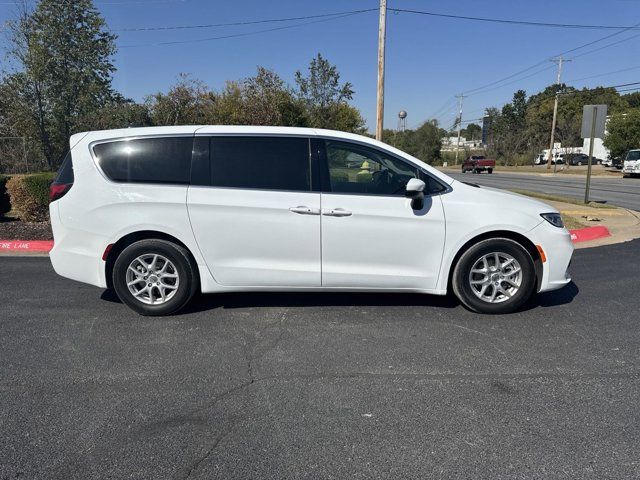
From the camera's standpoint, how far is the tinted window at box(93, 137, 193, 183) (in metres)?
4.45

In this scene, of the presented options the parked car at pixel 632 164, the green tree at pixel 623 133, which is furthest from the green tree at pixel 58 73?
the green tree at pixel 623 133

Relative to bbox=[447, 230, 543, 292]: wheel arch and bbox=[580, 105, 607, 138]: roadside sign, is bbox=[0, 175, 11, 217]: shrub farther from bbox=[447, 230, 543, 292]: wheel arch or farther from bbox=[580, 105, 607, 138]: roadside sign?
bbox=[580, 105, 607, 138]: roadside sign

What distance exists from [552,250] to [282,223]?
2.61 m

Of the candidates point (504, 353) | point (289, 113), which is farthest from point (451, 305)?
point (289, 113)

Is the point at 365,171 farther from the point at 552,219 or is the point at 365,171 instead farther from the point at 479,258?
the point at 552,219

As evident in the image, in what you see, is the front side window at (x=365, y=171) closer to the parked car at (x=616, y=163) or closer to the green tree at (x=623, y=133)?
the green tree at (x=623, y=133)

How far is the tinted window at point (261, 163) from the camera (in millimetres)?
4398

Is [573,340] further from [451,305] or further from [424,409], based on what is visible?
[424,409]

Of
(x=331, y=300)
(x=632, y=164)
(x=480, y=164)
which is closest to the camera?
(x=331, y=300)

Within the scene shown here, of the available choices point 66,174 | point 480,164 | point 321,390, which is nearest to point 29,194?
point 66,174

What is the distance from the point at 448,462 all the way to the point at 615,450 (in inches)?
36.6

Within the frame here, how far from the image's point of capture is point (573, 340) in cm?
398

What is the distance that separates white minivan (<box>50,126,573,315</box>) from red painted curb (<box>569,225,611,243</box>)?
4784 millimetres

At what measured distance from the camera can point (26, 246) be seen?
783 centimetres
